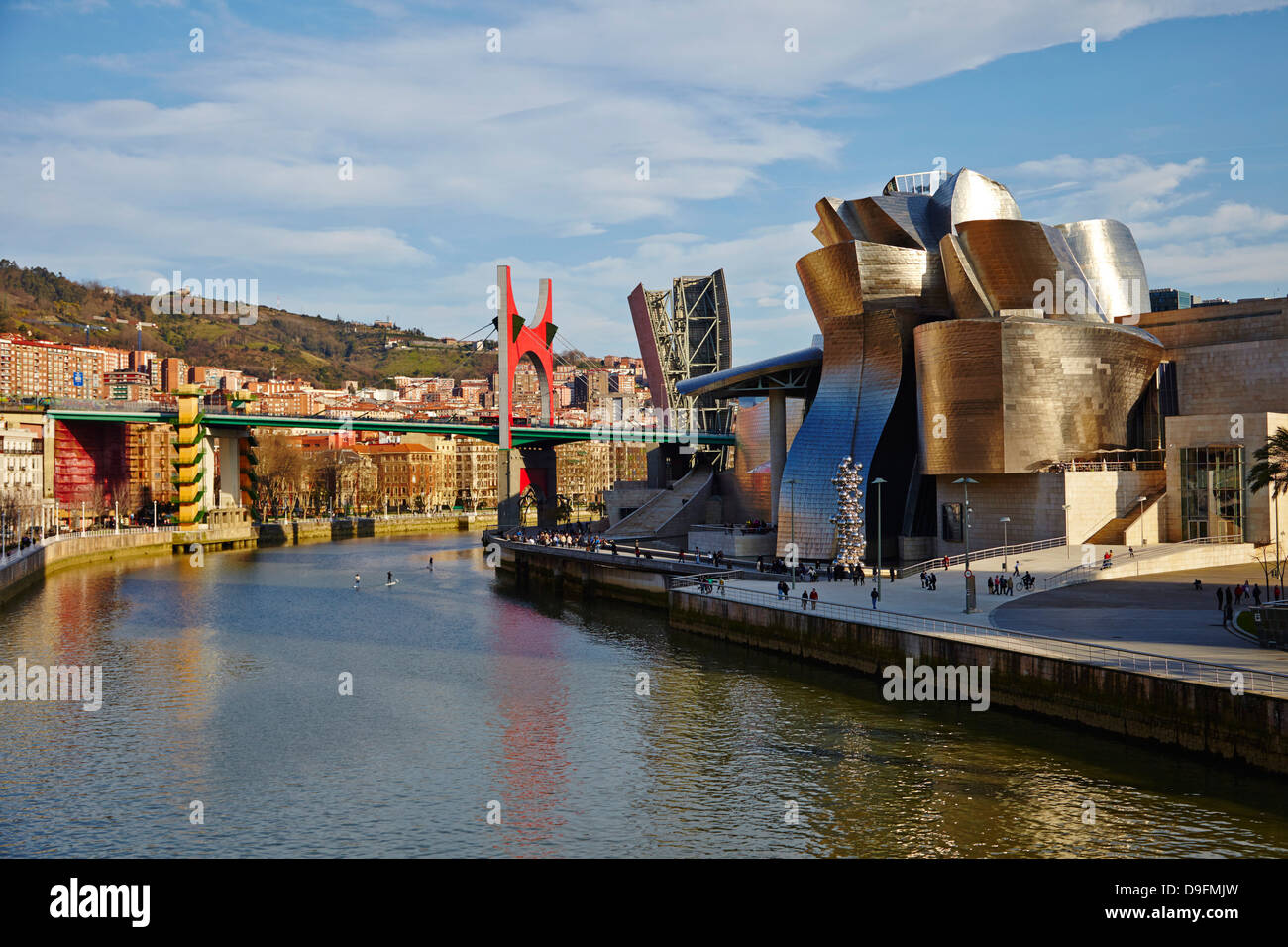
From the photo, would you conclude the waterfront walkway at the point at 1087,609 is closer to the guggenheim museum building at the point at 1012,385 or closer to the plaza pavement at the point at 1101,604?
the plaza pavement at the point at 1101,604

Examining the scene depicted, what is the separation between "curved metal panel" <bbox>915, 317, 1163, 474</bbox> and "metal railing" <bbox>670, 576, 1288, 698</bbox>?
1361cm

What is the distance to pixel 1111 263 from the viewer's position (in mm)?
53750

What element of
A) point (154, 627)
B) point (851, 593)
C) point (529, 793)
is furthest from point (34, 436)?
point (529, 793)

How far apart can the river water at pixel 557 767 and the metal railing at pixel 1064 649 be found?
5.04 feet

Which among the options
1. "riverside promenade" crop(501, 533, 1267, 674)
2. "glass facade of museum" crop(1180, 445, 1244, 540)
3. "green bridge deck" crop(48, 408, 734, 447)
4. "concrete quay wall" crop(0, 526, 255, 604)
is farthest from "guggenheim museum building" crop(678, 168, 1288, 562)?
"concrete quay wall" crop(0, 526, 255, 604)

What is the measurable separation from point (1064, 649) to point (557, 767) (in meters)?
10.8

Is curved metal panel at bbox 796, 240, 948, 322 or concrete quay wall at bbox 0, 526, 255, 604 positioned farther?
concrete quay wall at bbox 0, 526, 255, 604

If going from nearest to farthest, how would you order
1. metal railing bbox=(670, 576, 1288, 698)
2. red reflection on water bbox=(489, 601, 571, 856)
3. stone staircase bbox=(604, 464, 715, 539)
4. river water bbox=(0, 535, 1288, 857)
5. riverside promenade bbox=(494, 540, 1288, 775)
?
river water bbox=(0, 535, 1288, 857), red reflection on water bbox=(489, 601, 571, 856), riverside promenade bbox=(494, 540, 1288, 775), metal railing bbox=(670, 576, 1288, 698), stone staircase bbox=(604, 464, 715, 539)

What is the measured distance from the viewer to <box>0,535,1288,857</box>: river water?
16875mm

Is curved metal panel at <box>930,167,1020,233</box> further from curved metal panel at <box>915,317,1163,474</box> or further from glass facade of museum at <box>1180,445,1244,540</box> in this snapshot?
glass facade of museum at <box>1180,445,1244,540</box>

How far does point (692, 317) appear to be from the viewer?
86.9m

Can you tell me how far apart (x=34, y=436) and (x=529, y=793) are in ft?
280

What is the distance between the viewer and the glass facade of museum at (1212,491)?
140 feet
